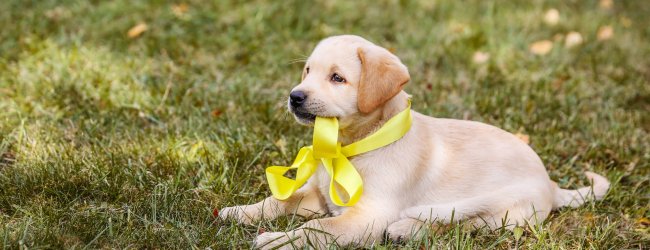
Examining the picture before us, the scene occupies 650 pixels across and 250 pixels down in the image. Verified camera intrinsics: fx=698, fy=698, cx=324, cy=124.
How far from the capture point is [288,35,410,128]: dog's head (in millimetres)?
3125

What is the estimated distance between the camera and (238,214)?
3.38 metres

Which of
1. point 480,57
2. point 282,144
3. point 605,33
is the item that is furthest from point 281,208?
point 605,33

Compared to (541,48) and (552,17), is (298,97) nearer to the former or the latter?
(541,48)

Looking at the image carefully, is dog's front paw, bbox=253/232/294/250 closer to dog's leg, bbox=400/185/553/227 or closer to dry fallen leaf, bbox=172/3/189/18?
dog's leg, bbox=400/185/553/227

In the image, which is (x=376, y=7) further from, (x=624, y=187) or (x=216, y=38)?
(x=624, y=187)

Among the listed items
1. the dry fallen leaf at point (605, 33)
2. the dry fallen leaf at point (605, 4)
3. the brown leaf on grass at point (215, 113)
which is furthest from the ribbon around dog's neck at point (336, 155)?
the dry fallen leaf at point (605, 4)

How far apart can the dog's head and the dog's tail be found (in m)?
Result: 1.25

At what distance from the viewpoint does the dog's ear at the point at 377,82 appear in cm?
312

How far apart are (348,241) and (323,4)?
4327mm

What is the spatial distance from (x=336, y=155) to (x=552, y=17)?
186 inches

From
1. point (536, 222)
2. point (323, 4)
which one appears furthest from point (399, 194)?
point (323, 4)

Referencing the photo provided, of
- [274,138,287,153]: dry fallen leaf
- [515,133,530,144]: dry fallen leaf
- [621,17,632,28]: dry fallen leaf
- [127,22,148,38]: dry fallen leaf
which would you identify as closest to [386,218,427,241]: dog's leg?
[274,138,287,153]: dry fallen leaf

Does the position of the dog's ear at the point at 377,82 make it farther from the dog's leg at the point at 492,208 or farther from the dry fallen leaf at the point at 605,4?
the dry fallen leaf at the point at 605,4

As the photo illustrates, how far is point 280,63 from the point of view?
577 cm
